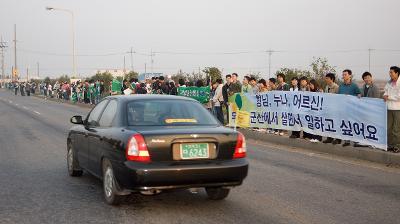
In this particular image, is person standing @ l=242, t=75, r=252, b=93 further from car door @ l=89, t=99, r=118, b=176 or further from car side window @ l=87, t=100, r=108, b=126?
car door @ l=89, t=99, r=118, b=176

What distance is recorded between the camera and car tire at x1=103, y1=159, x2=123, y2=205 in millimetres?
6542

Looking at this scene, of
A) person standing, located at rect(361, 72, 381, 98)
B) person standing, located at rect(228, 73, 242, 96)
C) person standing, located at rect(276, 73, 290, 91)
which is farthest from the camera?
person standing, located at rect(228, 73, 242, 96)

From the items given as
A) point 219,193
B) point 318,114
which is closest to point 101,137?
point 219,193

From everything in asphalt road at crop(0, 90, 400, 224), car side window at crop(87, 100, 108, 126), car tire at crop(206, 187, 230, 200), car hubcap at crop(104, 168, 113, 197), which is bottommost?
asphalt road at crop(0, 90, 400, 224)

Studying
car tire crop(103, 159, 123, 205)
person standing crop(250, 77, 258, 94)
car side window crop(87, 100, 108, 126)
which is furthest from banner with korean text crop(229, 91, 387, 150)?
car tire crop(103, 159, 123, 205)

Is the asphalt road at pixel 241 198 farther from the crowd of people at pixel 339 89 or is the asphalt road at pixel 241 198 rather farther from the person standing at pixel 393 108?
the crowd of people at pixel 339 89

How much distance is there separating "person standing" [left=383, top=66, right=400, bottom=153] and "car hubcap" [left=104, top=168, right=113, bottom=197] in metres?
6.69

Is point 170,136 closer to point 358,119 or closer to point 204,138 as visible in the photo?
point 204,138

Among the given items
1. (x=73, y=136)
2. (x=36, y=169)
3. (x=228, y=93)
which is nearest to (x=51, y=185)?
(x=73, y=136)

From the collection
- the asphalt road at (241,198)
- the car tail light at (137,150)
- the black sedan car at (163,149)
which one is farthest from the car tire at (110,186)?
the car tail light at (137,150)

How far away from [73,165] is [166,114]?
8.56 ft

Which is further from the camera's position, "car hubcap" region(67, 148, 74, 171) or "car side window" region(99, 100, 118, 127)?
"car hubcap" region(67, 148, 74, 171)

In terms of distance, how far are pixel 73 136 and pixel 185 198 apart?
261cm

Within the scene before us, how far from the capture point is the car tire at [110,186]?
6.54 m
